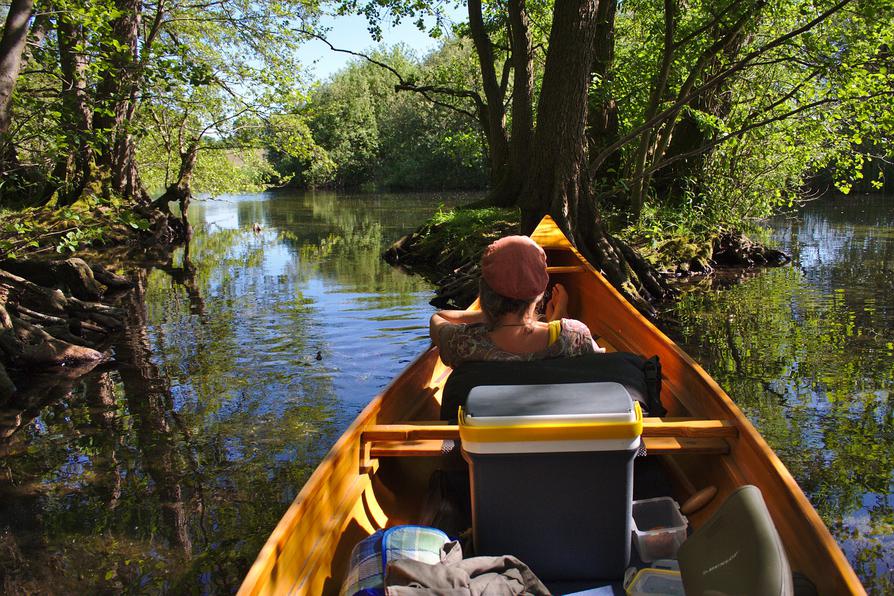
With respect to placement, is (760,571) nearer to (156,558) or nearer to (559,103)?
(156,558)

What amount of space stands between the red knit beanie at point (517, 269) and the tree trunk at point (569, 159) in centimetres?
654

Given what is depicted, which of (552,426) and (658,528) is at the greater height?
(552,426)

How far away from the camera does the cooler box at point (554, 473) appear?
2162 mm

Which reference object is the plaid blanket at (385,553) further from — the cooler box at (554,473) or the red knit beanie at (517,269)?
the red knit beanie at (517,269)

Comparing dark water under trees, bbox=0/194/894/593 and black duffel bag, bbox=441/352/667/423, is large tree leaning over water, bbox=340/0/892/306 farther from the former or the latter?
black duffel bag, bbox=441/352/667/423

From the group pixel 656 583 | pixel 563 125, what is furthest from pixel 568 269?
pixel 656 583

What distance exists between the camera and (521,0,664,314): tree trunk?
9.16 m

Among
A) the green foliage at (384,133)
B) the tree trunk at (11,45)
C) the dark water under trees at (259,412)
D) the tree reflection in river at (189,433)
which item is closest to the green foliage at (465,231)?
the dark water under trees at (259,412)

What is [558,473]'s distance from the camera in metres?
2.24

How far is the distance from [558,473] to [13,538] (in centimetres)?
338

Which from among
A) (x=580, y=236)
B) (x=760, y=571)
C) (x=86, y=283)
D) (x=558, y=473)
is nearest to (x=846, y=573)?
(x=760, y=571)

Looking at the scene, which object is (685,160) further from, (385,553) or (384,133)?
(384,133)

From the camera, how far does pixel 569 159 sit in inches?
378

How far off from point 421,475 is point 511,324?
886mm
